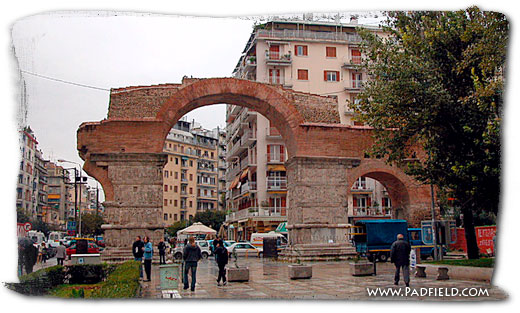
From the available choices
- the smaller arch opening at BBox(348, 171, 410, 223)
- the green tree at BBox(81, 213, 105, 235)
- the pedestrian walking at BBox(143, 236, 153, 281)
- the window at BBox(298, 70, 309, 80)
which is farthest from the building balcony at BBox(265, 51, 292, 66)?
the green tree at BBox(81, 213, 105, 235)

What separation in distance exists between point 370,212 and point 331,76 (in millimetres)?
11877

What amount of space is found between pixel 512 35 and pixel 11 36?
988cm

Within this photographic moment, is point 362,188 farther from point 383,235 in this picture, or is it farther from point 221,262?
point 221,262

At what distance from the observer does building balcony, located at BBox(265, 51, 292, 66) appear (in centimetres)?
4169

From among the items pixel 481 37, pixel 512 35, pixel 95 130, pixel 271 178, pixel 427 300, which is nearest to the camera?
pixel 427 300

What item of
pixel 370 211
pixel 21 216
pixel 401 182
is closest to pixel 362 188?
pixel 370 211

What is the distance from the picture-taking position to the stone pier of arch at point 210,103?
2266 centimetres

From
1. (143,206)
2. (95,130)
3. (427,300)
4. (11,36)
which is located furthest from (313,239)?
(11,36)

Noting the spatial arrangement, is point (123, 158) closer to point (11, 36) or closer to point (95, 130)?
point (95, 130)

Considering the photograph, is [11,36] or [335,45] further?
[335,45]

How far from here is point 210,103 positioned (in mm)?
25203

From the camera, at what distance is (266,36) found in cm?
4031

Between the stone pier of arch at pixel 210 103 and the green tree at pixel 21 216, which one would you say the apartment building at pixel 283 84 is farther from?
the green tree at pixel 21 216

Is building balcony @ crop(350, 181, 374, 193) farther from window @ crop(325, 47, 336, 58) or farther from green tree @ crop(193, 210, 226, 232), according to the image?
green tree @ crop(193, 210, 226, 232)
